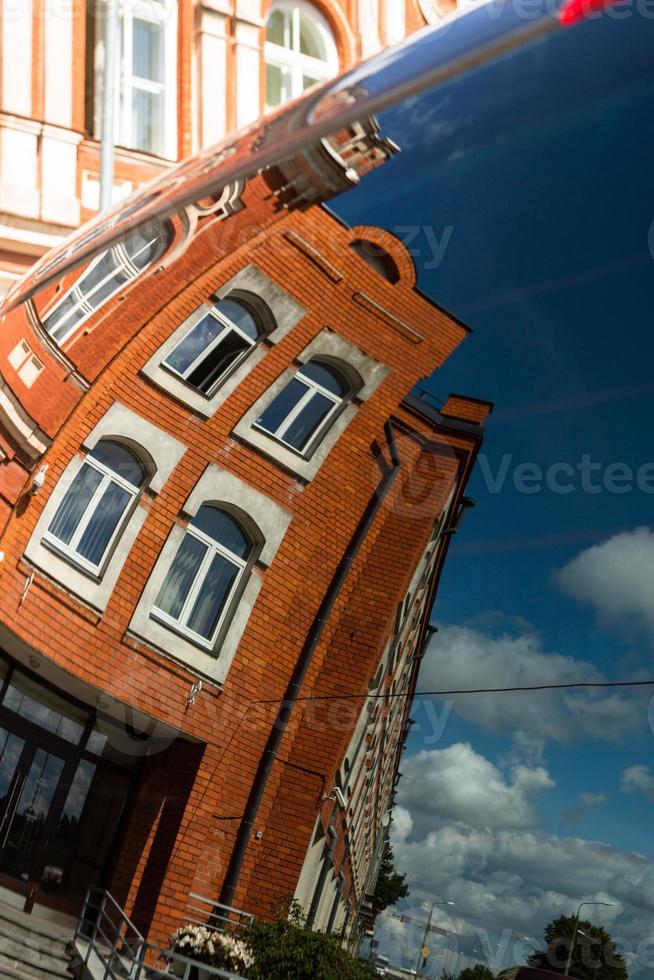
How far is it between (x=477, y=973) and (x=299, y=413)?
890mm

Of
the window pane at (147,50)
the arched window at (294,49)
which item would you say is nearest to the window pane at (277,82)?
the arched window at (294,49)

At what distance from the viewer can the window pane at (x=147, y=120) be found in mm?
19938

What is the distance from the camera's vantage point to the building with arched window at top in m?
17.3

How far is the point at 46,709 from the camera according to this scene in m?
1.83

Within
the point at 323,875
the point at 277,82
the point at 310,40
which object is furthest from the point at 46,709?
the point at 310,40

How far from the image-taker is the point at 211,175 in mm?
2199

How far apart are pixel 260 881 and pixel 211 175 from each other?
1.30m

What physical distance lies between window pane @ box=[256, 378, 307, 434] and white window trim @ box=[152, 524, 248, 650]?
0.21 m

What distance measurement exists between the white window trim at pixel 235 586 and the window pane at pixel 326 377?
0.67 feet

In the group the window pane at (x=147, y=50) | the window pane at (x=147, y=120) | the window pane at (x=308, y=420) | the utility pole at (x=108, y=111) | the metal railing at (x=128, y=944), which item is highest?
the window pane at (x=147, y=50)

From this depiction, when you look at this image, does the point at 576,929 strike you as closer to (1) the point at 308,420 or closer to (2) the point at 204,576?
(2) the point at 204,576

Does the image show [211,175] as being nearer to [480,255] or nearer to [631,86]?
[480,255]

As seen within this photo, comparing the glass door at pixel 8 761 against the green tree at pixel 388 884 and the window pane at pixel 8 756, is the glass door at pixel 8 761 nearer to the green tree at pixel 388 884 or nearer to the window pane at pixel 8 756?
the window pane at pixel 8 756

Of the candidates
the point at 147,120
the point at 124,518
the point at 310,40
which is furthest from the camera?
the point at 310,40
